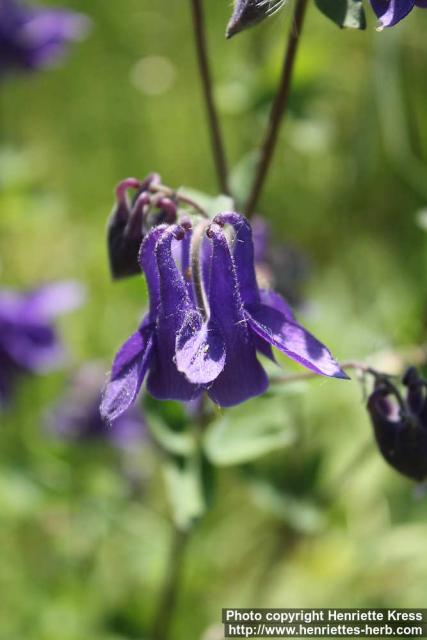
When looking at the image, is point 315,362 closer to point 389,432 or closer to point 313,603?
point 389,432

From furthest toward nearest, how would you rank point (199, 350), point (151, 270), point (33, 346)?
1. point (33, 346)
2. point (151, 270)
3. point (199, 350)

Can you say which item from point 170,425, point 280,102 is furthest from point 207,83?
point 170,425

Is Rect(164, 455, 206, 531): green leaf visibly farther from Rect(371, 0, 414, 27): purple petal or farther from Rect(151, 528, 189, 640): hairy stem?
Rect(371, 0, 414, 27): purple petal

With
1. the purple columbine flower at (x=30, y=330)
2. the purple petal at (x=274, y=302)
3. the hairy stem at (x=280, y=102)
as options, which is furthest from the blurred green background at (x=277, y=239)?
the purple petal at (x=274, y=302)

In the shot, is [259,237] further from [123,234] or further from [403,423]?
[403,423]

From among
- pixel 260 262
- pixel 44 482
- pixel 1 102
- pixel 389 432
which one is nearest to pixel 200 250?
pixel 389 432

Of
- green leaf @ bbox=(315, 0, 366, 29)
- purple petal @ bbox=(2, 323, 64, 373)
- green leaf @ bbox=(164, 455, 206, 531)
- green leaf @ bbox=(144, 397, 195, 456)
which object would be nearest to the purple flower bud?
green leaf @ bbox=(315, 0, 366, 29)
